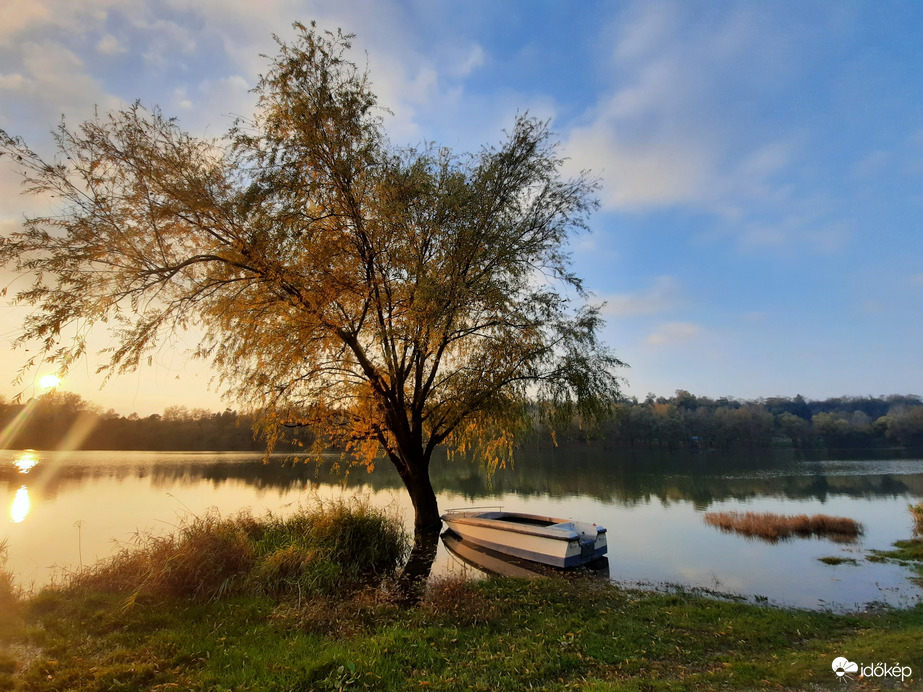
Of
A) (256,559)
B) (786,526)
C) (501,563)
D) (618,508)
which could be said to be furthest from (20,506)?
(786,526)

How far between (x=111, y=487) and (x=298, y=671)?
90.3 feet

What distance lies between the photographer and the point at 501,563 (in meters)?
12.5

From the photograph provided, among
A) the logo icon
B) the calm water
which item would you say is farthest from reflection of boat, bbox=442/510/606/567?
the logo icon

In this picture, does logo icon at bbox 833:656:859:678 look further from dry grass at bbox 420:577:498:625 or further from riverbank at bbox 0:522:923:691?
dry grass at bbox 420:577:498:625

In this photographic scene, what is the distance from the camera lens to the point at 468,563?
40.3ft

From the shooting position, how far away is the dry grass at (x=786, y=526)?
16967mm

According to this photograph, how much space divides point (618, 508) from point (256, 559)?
1766 cm

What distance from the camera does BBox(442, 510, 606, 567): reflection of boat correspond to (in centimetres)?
1175

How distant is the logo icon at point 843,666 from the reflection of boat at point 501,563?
597 cm

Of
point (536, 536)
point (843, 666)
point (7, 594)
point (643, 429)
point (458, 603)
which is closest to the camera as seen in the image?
point (843, 666)

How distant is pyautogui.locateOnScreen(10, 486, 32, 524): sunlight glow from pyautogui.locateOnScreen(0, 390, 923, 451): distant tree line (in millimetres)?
21260

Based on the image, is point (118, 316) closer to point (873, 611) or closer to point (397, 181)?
point (397, 181)

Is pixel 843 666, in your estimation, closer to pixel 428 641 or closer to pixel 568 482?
pixel 428 641

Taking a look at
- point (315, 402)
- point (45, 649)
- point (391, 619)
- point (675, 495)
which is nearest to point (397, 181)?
point (315, 402)
